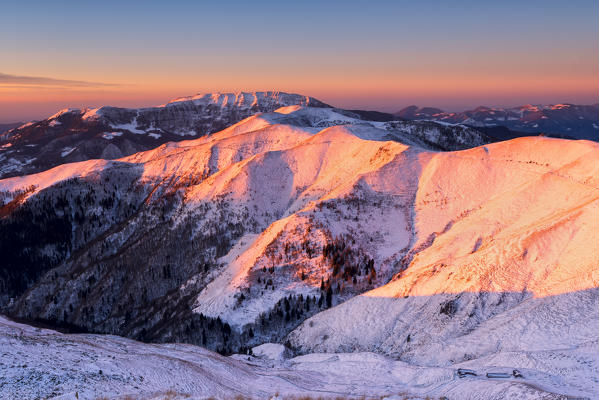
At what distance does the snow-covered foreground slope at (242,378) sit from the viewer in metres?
26.4

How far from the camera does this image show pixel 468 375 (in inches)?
1312

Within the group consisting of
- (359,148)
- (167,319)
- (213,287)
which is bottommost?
(167,319)

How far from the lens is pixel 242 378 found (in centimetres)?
3672

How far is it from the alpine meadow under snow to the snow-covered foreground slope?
237 millimetres

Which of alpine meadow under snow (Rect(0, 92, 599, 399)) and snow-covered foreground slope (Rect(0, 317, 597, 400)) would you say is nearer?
snow-covered foreground slope (Rect(0, 317, 597, 400))

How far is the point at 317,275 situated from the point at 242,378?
5386 centimetres

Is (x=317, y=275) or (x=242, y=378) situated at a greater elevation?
(x=242, y=378)

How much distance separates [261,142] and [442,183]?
355 ft

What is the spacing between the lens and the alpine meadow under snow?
1351 inches

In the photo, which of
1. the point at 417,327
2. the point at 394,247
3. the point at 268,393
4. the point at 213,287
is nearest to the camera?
the point at 268,393

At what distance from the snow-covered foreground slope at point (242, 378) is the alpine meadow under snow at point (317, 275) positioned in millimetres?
237

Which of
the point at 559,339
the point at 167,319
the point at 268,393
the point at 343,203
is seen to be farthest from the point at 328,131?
the point at 268,393

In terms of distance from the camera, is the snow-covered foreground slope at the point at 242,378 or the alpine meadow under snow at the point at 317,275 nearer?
the snow-covered foreground slope at the point at 242,378

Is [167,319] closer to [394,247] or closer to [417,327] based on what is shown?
[394,247]
